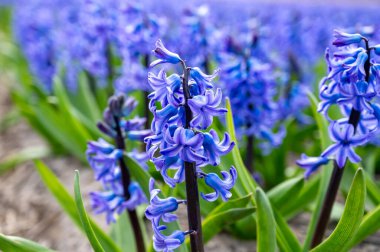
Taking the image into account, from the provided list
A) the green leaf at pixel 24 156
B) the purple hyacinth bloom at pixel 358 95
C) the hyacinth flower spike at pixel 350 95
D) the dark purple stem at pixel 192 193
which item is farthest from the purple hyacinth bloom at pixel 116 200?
the green leaf at pixel 24 156

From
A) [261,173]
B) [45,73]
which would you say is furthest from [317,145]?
[45,73]

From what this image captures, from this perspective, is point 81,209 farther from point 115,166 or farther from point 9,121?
point 9,121

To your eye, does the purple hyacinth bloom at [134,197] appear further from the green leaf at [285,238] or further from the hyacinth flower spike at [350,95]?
the hyacinth flower spike at [350,95]

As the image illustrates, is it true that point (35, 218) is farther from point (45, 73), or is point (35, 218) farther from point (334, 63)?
point (334, 63)

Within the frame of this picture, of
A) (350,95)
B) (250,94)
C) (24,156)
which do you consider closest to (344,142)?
(350,95)

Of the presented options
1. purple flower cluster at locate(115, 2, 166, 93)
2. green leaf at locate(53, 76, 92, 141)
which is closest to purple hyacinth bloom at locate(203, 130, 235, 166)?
purple flower cluster at locate(115, 2, 166, 93)
